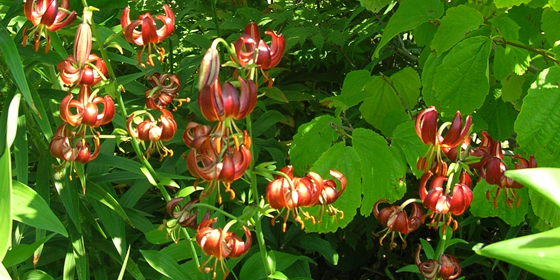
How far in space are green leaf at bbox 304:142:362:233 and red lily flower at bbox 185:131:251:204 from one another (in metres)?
0.32

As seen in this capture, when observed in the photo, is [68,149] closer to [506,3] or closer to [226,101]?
[226,101]

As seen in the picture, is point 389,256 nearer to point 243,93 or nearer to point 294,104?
point 294,104

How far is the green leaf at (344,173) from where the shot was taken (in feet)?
2.90

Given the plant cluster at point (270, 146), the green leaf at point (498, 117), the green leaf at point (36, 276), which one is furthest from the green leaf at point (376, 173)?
the green leaf at point (36, 276)

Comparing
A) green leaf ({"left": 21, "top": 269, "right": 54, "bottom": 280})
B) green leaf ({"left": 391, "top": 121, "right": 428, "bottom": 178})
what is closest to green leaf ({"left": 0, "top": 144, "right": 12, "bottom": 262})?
green leaf ({"left": 21, "top": 269, "right": 54, "bottom": 280})

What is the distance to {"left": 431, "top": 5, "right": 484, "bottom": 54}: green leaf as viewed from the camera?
2.94 feet

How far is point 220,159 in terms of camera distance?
0.57 meters

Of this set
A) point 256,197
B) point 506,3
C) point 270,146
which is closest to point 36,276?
point 256,197

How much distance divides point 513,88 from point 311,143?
418 mm

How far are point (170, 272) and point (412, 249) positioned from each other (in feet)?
3.24

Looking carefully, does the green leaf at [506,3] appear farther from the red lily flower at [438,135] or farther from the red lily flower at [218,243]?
the red lily flower at [218,243]

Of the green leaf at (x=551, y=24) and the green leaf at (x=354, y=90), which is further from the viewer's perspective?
the green leaf at (x=354, y=90)

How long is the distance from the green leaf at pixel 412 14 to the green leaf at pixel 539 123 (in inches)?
9.7

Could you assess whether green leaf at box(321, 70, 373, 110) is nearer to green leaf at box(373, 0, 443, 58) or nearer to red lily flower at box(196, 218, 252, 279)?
green leaf at box(373, 0, 443, 58)
